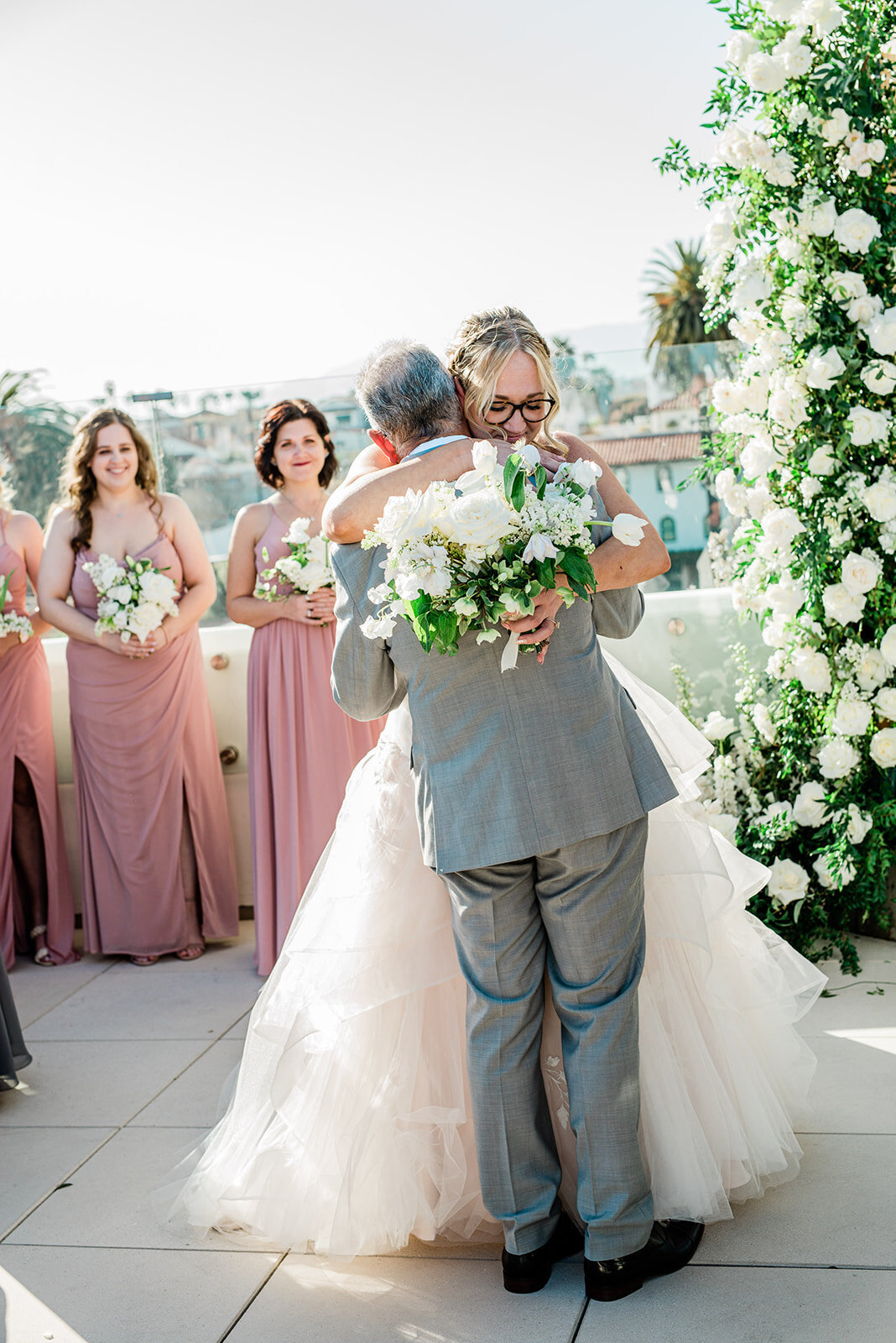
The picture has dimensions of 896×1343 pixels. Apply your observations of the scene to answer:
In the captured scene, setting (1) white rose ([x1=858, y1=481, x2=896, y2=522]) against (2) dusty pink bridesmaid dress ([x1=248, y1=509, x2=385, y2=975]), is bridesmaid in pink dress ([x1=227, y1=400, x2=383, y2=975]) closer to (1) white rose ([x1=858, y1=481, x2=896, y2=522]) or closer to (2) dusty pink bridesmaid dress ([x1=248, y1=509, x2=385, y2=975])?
(2) dusty pink bridesmaid dress ([x1=248, y1=509, x2=385, y2=975])

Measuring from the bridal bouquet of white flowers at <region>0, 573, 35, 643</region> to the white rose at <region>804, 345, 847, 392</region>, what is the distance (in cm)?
330

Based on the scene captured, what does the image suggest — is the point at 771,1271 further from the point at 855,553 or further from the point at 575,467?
the point at 855,553

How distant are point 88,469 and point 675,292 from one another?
30013mm

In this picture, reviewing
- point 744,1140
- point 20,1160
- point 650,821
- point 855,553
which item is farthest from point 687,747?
point 20,1160

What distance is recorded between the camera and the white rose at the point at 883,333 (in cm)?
368

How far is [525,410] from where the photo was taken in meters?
2.39

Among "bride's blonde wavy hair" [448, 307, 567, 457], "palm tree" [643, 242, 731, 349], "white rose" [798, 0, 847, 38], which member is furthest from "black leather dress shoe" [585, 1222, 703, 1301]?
"palm tree" [643, 242, 731, 349]

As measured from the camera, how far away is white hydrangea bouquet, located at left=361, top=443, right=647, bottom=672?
2.01 m

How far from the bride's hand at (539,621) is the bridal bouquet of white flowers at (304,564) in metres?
A: 2.59

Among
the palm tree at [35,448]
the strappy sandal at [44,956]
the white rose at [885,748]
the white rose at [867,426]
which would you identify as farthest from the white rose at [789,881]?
the palm tree at [35,448]

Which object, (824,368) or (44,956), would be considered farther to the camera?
(44,956)

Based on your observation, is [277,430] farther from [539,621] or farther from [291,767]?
[539,621]

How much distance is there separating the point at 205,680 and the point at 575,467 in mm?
3787

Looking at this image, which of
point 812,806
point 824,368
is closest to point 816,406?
point 824,368
